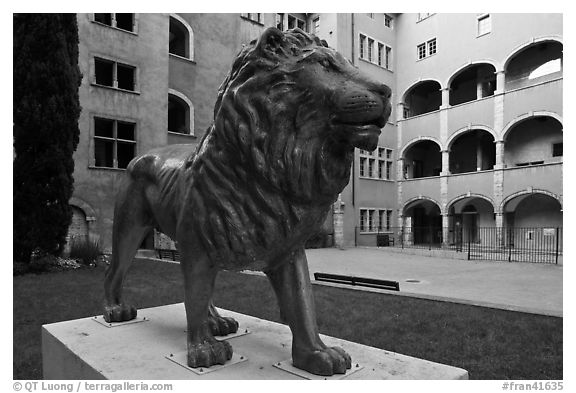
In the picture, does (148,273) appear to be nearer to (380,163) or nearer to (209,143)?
(209,143)

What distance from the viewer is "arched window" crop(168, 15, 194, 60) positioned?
57.8 feet

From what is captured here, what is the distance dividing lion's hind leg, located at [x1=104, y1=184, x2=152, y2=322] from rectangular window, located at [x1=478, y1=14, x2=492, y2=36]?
77.9 ft

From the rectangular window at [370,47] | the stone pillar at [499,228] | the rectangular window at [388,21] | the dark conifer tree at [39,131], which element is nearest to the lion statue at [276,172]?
the dark conifer tree at [39,131]

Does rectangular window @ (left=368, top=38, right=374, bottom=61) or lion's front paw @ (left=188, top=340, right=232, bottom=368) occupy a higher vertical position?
rectangular window @ (left=368, top=38, right=374, bottom=61)

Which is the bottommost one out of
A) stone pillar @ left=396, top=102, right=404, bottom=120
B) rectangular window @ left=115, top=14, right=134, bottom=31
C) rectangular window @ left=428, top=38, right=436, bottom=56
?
stone pillar @ left=396, top=102, right=404, bottom=120

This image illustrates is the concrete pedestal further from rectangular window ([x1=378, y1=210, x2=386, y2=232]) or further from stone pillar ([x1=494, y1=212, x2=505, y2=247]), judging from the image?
rectangular window ([x1=378, y1=210, x2=386, y2=232])

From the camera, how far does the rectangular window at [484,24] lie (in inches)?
878

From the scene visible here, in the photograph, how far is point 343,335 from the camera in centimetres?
531

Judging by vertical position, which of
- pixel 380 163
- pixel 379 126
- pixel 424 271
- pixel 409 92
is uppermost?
pixel 409 92

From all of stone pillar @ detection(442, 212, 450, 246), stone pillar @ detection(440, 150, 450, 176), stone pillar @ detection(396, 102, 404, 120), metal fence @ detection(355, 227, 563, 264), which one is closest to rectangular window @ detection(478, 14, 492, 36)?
stone pillar @ detection(396, 102, 404, 120)

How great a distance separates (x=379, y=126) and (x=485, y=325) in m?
4.72

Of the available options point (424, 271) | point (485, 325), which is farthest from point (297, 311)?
point (424, 271)

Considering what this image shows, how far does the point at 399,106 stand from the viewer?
26.8 m
